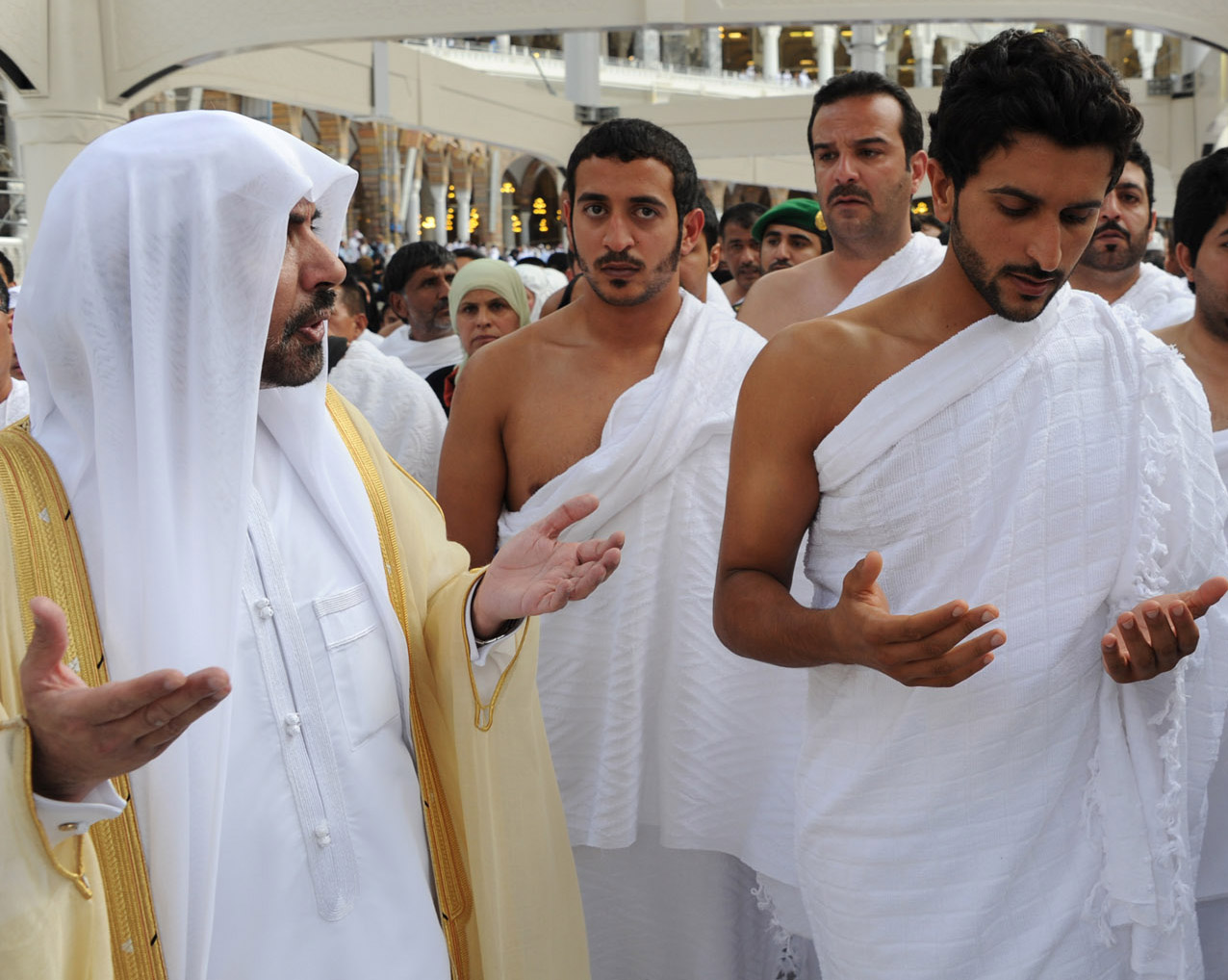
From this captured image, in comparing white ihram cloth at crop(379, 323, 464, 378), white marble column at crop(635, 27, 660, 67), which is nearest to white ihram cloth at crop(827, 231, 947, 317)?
white ihram cloth at crop(379, 323, 464, 378)

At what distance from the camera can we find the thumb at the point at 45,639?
1205 mm

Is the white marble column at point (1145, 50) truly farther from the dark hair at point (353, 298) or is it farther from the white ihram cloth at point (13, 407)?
the white ihram cloth at point (13, 407)

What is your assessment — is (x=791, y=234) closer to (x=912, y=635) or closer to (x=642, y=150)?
(x=642, y=150)

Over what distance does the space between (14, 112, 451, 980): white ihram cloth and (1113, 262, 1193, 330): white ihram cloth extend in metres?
2.70

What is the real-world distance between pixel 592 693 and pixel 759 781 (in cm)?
40

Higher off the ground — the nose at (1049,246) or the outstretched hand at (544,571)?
the nose at (1049,246)

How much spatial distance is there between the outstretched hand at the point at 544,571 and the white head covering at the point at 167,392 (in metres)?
0.36

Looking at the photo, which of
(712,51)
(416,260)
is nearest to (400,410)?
(416,260)

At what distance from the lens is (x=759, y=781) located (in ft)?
8.88

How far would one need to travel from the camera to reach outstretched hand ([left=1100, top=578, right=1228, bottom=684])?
1730mm

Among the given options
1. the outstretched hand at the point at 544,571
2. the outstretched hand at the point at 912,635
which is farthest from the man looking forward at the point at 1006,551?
the outstretched hand at the point at 544,571

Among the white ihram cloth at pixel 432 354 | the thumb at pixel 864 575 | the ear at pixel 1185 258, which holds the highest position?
the ear at pixel 1185 258

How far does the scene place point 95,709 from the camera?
124cm

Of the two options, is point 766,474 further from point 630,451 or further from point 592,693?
point 592,693
